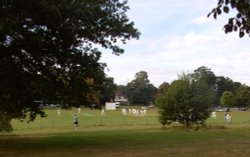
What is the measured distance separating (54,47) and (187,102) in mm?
21497

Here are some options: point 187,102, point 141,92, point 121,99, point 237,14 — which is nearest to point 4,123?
point 187,102

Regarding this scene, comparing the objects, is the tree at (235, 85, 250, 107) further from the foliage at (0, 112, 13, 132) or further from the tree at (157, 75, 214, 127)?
the foliage at (0, 112, 13, 132)

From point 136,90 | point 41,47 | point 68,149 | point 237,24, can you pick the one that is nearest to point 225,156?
point 68,149

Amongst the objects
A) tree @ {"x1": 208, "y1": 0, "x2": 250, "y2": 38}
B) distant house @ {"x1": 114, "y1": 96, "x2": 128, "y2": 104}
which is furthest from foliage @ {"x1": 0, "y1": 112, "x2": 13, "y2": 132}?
distant house @ {"x1": 114, "y1": 96, "x2": 128, "y2": 104}

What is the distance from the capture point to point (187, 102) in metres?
42.4

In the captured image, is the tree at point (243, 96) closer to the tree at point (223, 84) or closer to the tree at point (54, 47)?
the tree at point (223, 84)

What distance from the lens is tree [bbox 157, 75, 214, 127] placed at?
4259 cm

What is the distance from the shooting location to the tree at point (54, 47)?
2111 centimetres

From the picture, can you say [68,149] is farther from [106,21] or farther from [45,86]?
[106,21]

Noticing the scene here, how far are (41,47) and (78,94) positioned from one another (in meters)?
4.02

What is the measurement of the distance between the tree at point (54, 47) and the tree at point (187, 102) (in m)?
17.0

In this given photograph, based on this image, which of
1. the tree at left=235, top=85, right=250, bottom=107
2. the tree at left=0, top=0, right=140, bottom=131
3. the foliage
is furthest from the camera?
the tree at left=235, top=85, right=250, bottom=107

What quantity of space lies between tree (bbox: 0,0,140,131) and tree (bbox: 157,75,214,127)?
1696 centimetres

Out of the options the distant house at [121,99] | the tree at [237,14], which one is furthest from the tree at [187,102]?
the distant house at [121,99]
